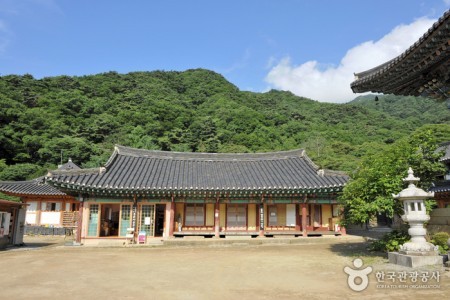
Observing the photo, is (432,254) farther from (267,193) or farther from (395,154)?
(267,193)

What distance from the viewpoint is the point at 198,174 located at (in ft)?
72.6

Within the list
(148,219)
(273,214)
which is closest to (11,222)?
(148,219)

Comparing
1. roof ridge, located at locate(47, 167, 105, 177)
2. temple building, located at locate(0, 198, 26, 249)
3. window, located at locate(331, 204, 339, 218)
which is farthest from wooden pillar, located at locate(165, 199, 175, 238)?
window, located at locate(331, 204, 339, 218)

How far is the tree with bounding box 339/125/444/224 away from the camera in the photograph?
11.4 m

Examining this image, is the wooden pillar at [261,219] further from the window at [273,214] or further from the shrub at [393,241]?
the shrub at [393,241]

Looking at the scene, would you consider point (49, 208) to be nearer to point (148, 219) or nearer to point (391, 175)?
A: point (148, 219)

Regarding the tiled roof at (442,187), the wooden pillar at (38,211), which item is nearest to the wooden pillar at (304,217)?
the tiled roof at (442,187)

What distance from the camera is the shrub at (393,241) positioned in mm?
11537

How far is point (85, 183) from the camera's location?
704 inches

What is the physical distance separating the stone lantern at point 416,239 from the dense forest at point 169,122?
33108 mm

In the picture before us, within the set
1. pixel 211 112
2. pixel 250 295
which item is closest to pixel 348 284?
pixel 250 295

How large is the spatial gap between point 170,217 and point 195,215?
2.03m

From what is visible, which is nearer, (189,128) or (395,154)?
(395,154)

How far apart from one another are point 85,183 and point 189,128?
4758 centimetres
